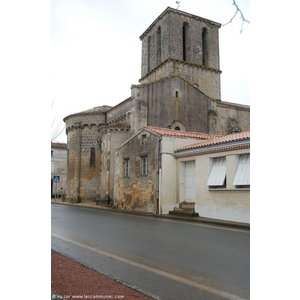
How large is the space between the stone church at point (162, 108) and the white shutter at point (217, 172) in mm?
7044

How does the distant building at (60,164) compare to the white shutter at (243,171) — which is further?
the distant building at (60,164)

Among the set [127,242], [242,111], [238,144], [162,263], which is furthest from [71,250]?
[242,111]

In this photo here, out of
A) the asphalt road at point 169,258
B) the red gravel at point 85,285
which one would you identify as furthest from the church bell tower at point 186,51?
the red gravel at point 85,285

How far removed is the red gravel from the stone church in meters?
15.2

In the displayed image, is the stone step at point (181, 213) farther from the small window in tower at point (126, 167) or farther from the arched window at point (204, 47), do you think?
the arched window at point (204, 47)

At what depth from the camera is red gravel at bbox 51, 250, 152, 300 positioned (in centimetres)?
326

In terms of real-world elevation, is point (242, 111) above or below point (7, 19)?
above

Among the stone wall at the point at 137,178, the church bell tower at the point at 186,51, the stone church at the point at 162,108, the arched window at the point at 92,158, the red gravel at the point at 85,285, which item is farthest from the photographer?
the arched window at the point at 92,158

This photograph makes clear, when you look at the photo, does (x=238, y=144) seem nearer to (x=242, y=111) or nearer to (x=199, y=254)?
(x=199, y=254)

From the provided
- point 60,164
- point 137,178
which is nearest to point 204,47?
point 137,178

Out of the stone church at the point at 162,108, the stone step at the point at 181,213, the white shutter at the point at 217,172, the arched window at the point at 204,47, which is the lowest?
the stone step at the point at 181,213

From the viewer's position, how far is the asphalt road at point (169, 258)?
155 inches

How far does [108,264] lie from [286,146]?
12.7ft

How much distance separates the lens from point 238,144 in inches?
467
